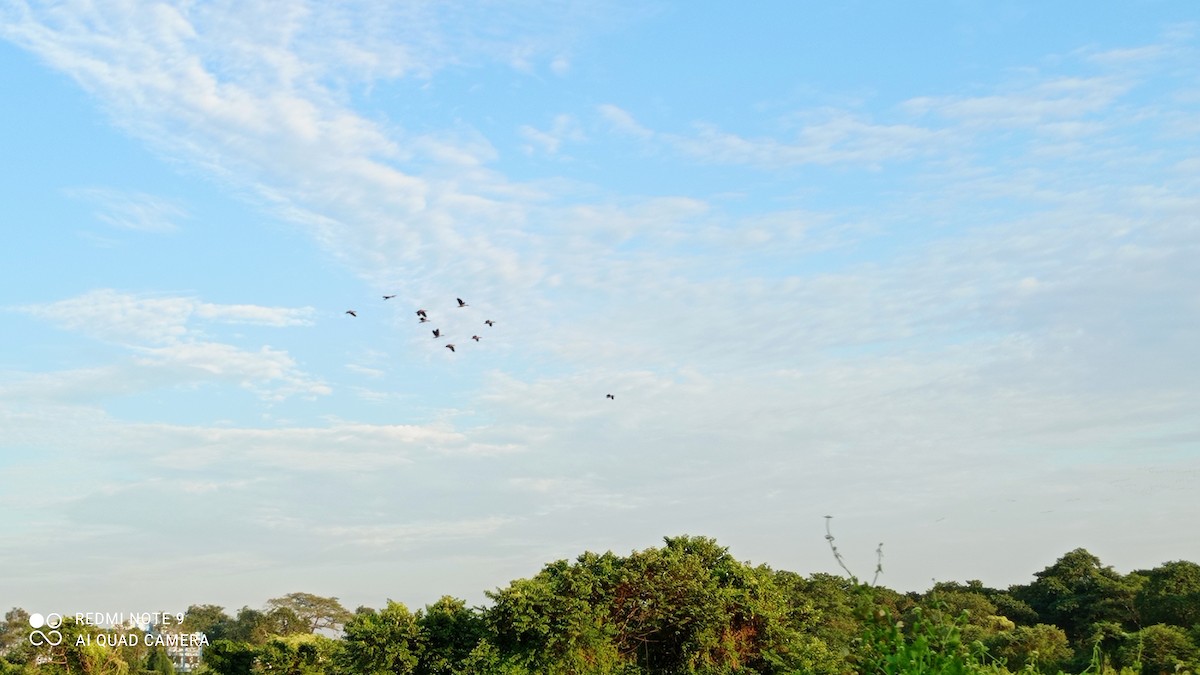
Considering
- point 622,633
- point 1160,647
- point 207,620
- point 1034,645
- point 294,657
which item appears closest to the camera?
point 622,633

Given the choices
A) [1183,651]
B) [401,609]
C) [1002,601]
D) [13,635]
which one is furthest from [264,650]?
[13,635]

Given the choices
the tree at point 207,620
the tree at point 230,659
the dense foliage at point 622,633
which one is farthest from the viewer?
the tree at point 207,620

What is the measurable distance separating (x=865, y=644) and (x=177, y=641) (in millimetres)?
93337

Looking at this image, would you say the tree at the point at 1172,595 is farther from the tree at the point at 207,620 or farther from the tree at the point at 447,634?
the tree at the point at 207,620

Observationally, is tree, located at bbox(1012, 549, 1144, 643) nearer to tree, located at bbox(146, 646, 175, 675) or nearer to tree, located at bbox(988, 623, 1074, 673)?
tree, located at bbox(988, 623, 1074, 673)

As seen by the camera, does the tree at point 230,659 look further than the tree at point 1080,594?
No

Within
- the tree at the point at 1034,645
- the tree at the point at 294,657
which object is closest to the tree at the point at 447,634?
the tree at the point at 294,657

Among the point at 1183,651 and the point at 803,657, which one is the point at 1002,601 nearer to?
the point at 1183,651

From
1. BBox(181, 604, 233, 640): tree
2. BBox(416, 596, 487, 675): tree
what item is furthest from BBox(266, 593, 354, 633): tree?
BBox(416, 596, 487, 675): tree

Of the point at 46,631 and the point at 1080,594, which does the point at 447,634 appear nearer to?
the point at 46,631

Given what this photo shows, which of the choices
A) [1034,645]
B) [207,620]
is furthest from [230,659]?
[207,620]

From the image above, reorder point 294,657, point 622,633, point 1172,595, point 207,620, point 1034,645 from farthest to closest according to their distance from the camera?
point 207,620
point 1172,595
point 294,657
point 1034,645
point 622,633

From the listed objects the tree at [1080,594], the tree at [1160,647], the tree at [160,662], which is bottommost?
the tree at [1160,647]

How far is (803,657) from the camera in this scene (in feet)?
A: 128
